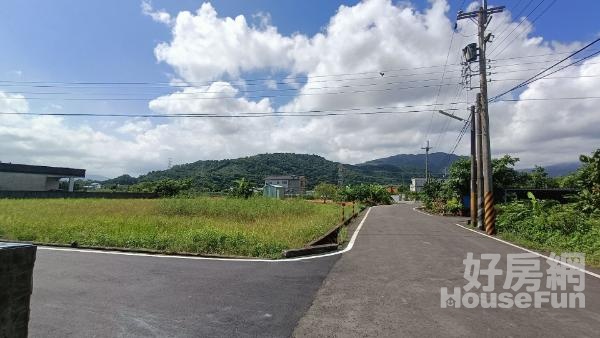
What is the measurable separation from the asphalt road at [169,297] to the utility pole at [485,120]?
422 inches

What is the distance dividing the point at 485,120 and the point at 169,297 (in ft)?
53.1

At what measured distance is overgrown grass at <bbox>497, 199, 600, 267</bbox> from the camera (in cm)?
1121

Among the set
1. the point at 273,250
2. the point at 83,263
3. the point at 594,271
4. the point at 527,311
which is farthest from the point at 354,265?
the point at 83,263

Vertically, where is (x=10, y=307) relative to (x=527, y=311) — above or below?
above

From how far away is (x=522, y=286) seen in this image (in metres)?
6.86

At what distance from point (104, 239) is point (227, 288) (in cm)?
654

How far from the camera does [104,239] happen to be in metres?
11.3

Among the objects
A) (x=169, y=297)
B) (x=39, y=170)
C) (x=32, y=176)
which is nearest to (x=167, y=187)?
(x=39, y=170)

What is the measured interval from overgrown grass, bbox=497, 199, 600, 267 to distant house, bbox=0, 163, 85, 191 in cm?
4800

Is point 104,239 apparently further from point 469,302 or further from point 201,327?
point 469,302

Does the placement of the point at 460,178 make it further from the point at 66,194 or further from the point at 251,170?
the point at 251,170

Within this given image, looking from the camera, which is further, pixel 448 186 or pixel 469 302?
pixel 448 186

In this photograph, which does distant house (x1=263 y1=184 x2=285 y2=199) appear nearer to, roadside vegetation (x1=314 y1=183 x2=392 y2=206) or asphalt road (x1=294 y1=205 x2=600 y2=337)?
roadside vegetation (x1=314 y1=183 x2=392 y2=206)

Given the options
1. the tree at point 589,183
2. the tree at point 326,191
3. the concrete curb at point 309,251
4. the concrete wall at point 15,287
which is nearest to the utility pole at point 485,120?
the tree at point 589,183
